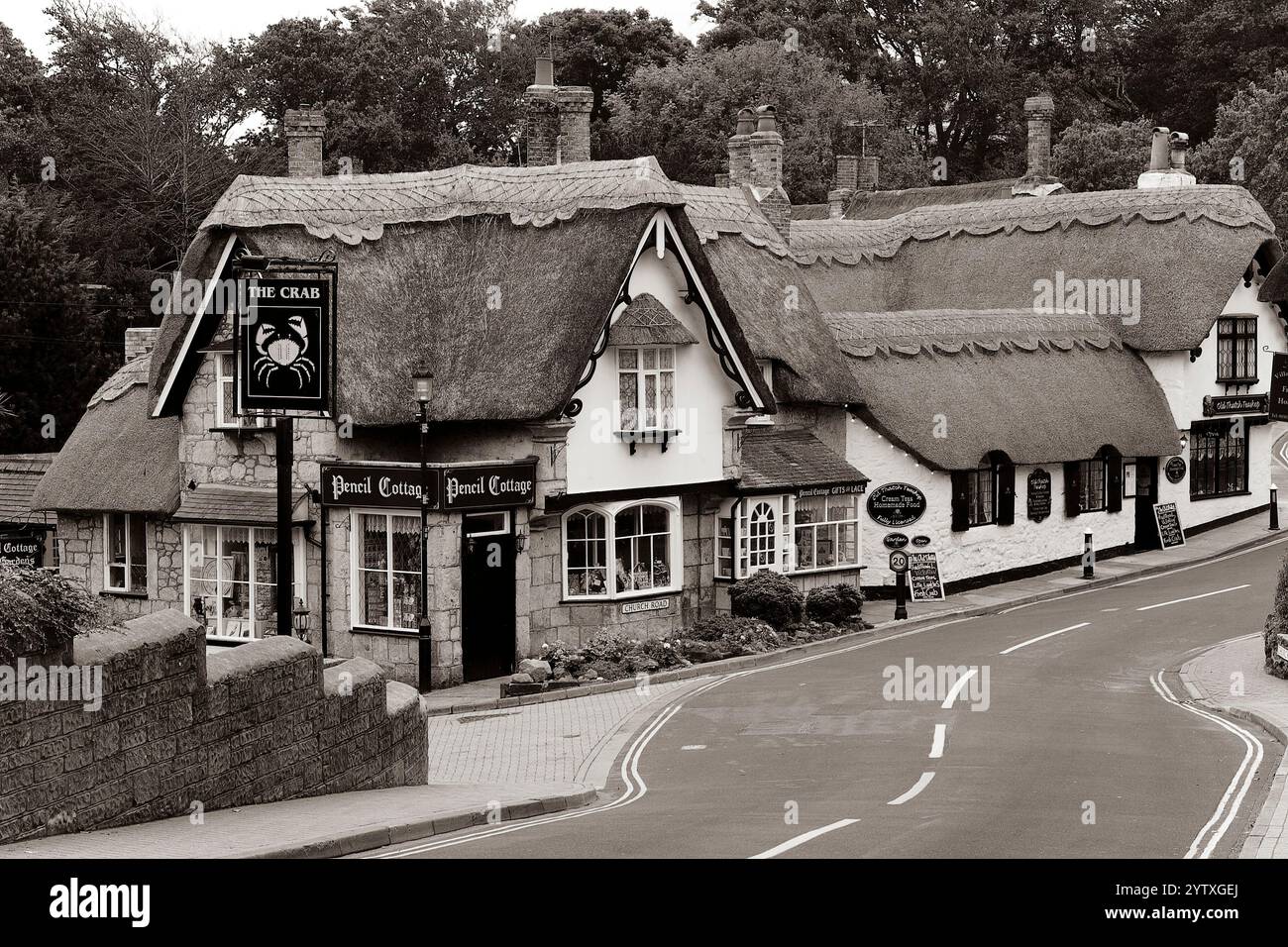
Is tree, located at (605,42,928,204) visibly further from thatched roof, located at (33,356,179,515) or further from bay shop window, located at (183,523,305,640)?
bay shop window, located at (183,523,305,640)

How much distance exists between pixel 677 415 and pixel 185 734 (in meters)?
18.2

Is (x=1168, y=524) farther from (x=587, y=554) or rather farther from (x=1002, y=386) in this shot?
(x=587, y=554)

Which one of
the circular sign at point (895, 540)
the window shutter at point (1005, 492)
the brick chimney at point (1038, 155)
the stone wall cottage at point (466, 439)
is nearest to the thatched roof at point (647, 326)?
the stone wall cottage at point (466, 439)

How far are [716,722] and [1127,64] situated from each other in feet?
225

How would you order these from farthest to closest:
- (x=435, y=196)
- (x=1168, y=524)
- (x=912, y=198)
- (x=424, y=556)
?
(x=912, y=198) < (x=1168, y=524) < (x=435, y=196) < (x=424, y=556)

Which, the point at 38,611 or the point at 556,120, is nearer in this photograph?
the point at 38,611

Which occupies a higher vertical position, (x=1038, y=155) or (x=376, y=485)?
(x=1038, y=155)

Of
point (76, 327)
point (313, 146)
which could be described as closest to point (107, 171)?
point (76, 327)

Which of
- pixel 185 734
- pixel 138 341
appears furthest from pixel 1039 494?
pixel 185 734

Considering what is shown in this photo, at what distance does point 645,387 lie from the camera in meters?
32.1

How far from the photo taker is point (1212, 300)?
1801 inches

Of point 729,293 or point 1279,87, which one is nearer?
point 729,293

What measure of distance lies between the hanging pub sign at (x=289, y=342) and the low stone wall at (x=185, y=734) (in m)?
3.62

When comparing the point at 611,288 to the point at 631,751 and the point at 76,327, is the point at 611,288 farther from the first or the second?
the point at 76,327
